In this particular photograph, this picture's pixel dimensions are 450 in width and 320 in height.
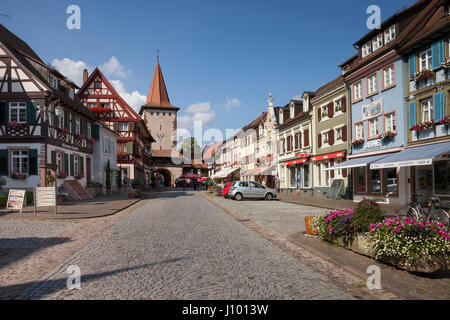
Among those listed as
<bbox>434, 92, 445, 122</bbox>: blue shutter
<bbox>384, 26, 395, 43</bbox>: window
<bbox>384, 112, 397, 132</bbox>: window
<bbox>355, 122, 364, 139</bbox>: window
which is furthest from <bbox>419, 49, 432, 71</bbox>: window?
<bbox>355, 122, 364, 139</bbox>: window

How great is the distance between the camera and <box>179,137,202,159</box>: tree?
103 m

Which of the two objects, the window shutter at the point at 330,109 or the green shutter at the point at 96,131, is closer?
the window shutter at the point at 330,109

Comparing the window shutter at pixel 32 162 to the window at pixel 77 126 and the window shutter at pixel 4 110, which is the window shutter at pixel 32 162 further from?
the window at pixel 77 126

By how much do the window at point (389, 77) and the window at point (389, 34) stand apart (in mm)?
1738

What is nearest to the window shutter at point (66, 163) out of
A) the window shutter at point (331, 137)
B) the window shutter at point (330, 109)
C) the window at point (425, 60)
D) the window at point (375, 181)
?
the window shutter at point (331, 137)

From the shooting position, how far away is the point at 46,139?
76.3ft

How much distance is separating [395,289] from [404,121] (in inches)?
672

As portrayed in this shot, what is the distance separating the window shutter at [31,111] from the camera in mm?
23141

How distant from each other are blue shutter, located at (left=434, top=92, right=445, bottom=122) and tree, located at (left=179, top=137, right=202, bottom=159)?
86219mm

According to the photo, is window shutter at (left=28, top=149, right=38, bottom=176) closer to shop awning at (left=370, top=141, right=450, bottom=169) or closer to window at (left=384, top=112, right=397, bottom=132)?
shop awning at (left=370, top=141, right=450, bottom=169)

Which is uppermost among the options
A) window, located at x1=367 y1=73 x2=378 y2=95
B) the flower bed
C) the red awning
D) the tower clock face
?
the tower clock face

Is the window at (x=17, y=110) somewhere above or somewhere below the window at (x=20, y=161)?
above

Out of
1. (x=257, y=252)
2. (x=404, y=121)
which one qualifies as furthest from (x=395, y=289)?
(x=404, y=121)

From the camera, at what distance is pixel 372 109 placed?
74.9 feet
